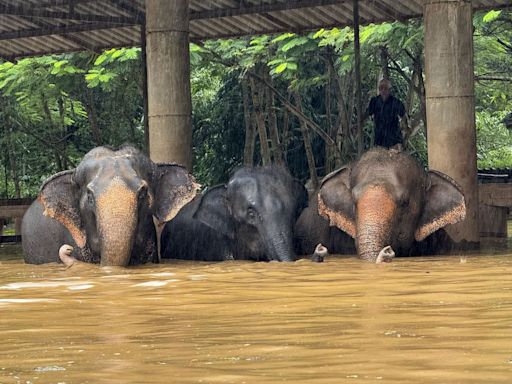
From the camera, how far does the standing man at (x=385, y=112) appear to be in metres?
16.9

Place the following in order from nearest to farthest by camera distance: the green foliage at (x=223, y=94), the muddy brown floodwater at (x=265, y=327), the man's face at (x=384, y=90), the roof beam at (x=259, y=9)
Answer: the muddy brown floodwater at (x=265, y=327), the roof beam at (x=259, y=9), the man's face at (x=384, y=90), the green foliage at (x=223, y=94)

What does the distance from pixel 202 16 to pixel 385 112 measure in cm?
286

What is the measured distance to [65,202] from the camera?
1180 centimetres

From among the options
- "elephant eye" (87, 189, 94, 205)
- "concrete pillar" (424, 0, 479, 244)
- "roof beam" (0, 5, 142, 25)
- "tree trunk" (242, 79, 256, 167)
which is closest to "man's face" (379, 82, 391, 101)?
"roof beam" (0, 5, 142, 25)

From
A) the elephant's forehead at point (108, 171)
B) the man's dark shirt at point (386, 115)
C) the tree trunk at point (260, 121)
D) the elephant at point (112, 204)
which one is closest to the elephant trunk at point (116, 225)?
the elephant at point (112, 204)

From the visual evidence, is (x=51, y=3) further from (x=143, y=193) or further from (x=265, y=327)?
(x=265, y=327)

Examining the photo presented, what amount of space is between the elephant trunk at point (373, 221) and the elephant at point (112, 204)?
1714 millimetres

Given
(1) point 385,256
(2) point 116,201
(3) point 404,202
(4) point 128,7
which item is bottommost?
(1) point 385,256

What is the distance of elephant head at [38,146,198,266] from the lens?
34.9 ft

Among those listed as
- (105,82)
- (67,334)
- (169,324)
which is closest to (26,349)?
(67,334)

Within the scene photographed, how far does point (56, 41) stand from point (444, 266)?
11468 millimetres

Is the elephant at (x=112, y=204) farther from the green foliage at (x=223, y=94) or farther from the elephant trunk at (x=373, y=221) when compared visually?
the green foliage at (x=223, y=94)

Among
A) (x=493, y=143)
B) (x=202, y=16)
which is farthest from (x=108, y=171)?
(x=493, y=143)

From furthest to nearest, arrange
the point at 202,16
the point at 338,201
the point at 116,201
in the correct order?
1. the point at 202,16
2. the point at 338,201
3. the point at 116,201
